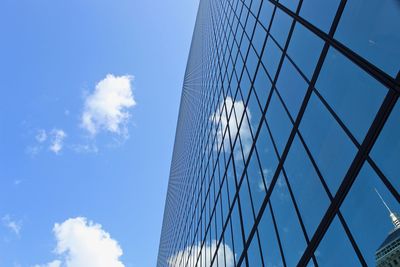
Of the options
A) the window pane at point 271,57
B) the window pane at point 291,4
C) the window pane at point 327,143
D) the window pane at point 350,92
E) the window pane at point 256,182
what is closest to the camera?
the window pane at point 350,92

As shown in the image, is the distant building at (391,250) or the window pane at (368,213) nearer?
the distant building at (391,250)

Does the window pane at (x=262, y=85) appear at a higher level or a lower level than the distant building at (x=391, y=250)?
higher

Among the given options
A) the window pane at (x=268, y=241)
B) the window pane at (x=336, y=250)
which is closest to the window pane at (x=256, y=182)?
the window pane at (x=268, y=241)

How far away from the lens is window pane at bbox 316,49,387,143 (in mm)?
8938

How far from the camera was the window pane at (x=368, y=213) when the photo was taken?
8.36 metres

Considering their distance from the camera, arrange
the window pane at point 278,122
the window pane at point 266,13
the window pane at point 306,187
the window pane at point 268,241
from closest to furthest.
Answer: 1. the window pane at point 306,187
2. the window pane at point 268,241
3. the window pane at point 278,122
4. the window pane at point 266,13

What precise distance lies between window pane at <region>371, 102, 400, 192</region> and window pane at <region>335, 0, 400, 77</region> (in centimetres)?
99

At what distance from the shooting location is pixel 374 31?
9.51m

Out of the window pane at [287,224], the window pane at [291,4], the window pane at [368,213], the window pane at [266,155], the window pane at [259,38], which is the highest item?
the window pane at [259,38]

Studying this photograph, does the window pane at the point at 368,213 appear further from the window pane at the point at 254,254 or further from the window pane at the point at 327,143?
the window pane at the point at 254,254

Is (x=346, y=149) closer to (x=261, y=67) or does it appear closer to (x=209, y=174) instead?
(x=261, y=67)

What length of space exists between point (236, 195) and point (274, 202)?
7.36 meters

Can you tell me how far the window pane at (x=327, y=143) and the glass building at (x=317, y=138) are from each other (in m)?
0.03

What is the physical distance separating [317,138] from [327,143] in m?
0.70
